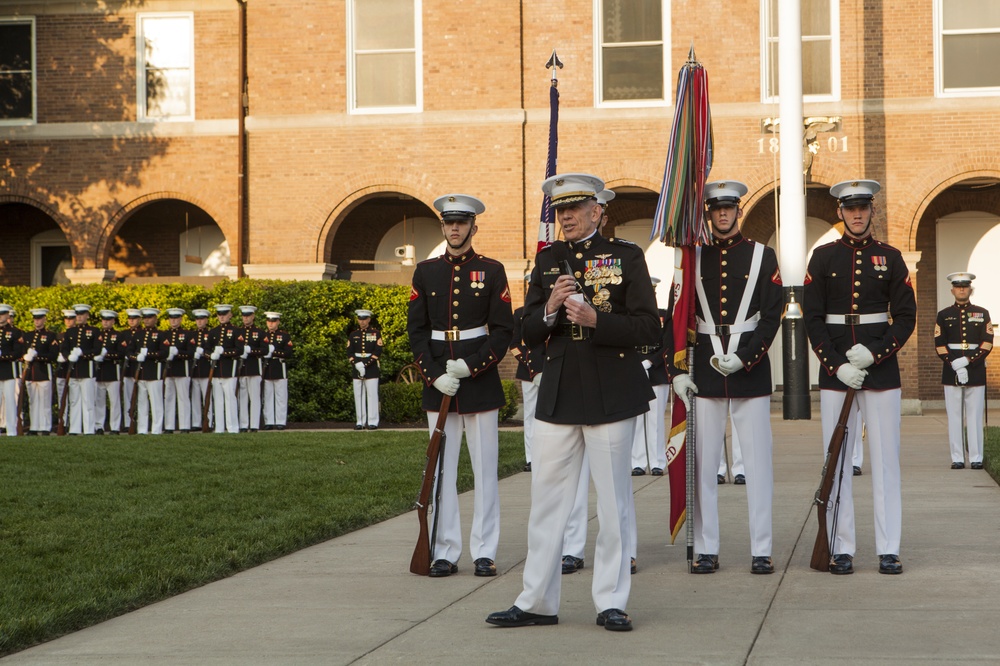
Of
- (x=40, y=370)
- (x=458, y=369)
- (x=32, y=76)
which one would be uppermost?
(x=32, y=76)

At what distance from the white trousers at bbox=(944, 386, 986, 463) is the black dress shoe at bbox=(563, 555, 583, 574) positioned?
681 cm

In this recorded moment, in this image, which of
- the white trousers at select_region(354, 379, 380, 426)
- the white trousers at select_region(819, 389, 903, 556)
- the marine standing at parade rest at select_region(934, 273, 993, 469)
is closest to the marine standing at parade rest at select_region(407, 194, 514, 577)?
the white trousers at select_region(819, 389, 903, 556)

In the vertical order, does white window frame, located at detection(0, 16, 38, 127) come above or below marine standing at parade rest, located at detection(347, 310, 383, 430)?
above

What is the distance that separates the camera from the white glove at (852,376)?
7020mm

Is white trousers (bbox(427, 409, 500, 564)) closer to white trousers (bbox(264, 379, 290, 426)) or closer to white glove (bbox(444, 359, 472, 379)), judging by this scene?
white glove (bbox(444, 359, 472, 379))

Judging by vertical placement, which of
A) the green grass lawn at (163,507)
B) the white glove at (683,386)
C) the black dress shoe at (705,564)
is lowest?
the green grass lawn at (163,507)

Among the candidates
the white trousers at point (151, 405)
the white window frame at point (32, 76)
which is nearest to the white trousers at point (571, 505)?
the white trousers at point (151, 405)

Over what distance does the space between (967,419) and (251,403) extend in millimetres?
11942

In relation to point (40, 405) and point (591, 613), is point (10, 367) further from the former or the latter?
point (591, 613)

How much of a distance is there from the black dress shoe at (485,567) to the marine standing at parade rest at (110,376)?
14948 millimetres

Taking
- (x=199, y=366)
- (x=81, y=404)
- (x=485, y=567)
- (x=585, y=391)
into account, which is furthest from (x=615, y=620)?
(x=81, y=404)

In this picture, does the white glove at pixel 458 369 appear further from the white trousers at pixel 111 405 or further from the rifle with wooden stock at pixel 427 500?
the white trousers at pixel 111 405

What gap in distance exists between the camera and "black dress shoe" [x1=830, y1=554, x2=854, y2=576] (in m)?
6.91

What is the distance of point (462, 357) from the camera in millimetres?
7395
